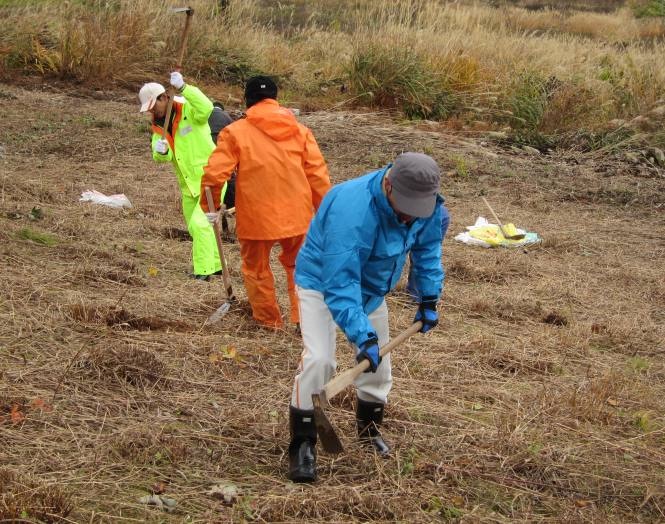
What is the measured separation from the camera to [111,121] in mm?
13344

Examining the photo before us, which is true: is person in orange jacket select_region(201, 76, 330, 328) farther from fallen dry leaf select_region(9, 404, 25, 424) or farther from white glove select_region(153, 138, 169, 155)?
fallen dry leaf select_region(9, 404, 25, 424)

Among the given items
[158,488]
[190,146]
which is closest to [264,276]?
[190,146]

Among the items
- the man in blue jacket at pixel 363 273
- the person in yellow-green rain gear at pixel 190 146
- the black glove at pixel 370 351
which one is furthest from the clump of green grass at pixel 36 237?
the black glove at pixel 370 351

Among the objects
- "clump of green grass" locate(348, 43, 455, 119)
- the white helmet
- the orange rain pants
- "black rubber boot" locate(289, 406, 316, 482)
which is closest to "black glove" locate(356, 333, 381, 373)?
"black rubber boot" locate(289, 406, 316, 482)

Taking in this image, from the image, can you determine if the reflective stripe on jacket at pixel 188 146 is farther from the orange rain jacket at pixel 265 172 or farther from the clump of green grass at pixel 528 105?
the clump of green grass at pixel 528 105

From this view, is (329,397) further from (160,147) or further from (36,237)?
(36,237)

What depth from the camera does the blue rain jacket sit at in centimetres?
368

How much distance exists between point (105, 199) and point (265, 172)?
13.6 ft

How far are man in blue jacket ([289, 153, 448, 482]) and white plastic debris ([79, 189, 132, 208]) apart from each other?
18.5ft

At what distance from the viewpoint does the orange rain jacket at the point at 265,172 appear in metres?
5.72

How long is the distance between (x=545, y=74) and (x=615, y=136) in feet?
6.53

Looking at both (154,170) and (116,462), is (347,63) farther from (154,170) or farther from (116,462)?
(116,462)

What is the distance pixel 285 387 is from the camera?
5.00 meters

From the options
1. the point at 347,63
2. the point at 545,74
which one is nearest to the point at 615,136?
the point at 545,74
